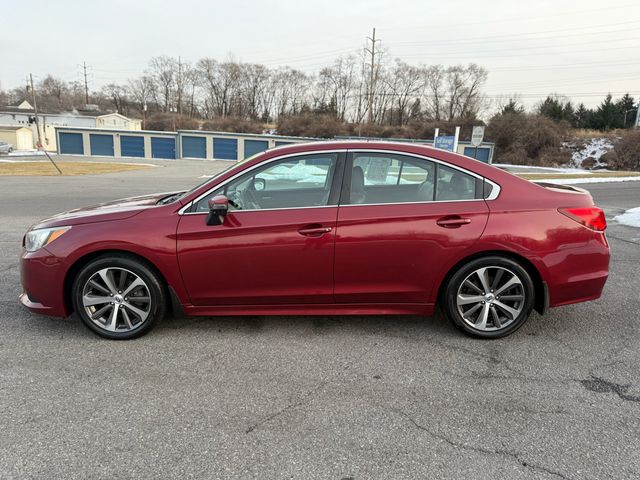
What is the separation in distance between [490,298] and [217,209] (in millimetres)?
2351

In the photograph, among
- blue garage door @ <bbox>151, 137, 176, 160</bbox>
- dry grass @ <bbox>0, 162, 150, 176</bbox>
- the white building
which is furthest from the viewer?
the white building

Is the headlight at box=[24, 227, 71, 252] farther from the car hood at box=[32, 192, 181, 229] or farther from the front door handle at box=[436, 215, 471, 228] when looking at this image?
the front door handle at box=[436, 215, 471, 228]

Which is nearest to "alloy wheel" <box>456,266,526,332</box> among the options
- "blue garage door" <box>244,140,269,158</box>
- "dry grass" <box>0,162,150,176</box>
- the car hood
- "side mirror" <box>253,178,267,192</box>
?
"side mirror" <box>253,178,267,192</box>

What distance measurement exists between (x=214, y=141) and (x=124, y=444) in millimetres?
49266

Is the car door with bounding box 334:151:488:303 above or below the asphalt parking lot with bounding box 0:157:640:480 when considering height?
above

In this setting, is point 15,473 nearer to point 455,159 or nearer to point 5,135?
point 455,159

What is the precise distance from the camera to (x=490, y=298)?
12.0 feet

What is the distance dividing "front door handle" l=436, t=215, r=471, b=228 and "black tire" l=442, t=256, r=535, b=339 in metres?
0.34

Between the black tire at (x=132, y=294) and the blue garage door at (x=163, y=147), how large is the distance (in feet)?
162

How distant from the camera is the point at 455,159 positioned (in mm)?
3719

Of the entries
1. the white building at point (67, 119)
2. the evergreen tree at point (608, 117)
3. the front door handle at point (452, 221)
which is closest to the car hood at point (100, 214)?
the front door handle at point (452, 221)

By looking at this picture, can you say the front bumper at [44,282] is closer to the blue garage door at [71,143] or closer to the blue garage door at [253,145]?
the blue garage door at [253,145]

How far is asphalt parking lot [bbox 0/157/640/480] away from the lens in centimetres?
230

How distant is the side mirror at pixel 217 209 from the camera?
11.0 feet
